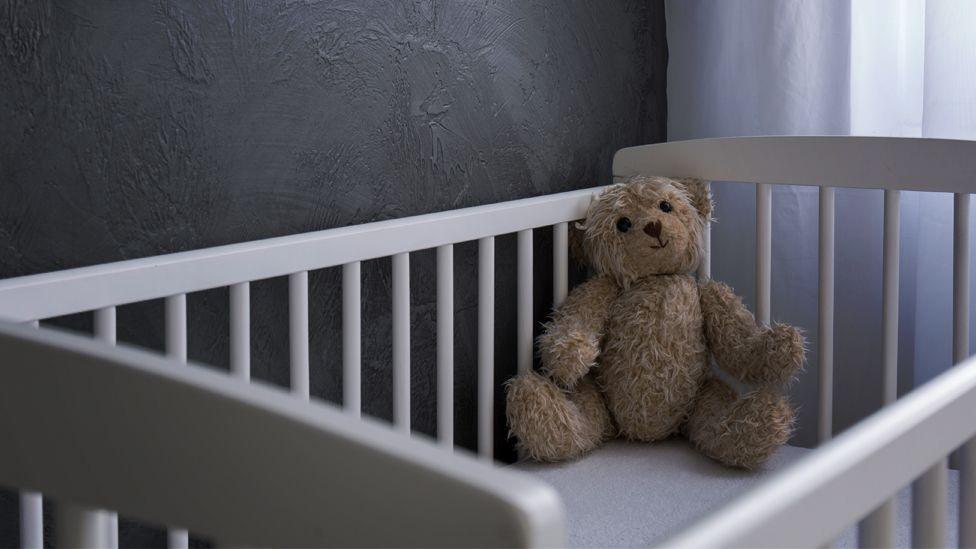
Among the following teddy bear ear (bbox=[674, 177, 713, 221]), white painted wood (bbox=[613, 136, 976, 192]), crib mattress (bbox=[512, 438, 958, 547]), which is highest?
white painted wood (bbox=[613, 136, 976, 192])

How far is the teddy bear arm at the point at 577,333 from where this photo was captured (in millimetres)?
1474

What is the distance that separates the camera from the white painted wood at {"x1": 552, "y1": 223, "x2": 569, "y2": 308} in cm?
159

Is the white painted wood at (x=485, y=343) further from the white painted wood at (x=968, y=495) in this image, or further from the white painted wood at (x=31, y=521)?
the white painted wood at (x=968, y=495)

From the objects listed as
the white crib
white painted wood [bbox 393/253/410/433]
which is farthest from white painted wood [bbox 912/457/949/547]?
white painted wood [bbox 393/253/410/433]

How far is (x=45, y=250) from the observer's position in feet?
3.44

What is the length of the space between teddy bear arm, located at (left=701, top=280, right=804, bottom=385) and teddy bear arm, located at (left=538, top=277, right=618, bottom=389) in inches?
5.6

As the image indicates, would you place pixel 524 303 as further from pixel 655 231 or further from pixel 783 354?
pixel 783 354

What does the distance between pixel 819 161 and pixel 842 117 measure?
0.22 metres

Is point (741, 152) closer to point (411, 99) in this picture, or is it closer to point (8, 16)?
point (411, 99)

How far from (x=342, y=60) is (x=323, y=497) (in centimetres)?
96

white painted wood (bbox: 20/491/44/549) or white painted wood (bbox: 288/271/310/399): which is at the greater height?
white painted wood (bbox: 288/271/310/399)

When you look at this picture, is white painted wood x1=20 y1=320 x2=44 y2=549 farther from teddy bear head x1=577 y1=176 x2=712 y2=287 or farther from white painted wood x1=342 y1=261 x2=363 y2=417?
teddy bear head x1=577 y1=176 x2=712 y2=287

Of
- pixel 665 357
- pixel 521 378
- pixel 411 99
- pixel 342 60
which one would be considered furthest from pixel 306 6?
pixel 665 357

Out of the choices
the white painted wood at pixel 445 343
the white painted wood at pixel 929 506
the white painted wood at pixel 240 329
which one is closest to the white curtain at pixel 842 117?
the white painted wood at pixel 445 343
